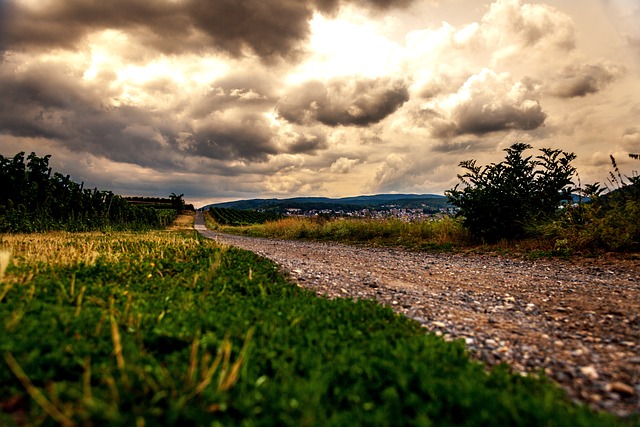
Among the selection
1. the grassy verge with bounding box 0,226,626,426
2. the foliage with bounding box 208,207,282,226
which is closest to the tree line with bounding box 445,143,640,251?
the grassy verge with bounding box 0,226,626,426

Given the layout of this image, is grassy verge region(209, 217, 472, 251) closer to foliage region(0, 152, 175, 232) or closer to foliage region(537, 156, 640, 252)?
foliage region(537, 156, 640, 252)

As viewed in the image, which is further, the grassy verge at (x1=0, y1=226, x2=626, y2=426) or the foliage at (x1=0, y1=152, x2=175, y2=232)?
the foliage at (x1=0, y1=152, x2=175, y2=232)

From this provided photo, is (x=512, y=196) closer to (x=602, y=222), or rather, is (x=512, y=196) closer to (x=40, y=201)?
(x=602, y=222)

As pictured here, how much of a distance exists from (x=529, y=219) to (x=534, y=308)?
9.98 meters

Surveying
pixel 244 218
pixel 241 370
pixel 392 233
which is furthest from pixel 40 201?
pixel 244 218

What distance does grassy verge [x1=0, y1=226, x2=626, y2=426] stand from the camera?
260cm

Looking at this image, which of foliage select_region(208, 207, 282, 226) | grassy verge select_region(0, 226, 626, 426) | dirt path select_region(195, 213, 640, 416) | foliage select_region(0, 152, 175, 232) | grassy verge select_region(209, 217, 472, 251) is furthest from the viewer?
foliage select_region(208, 207, 282, 226)

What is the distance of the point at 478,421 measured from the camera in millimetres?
2557

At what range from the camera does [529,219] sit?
14711 millimetres

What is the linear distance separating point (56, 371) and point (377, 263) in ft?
30.9

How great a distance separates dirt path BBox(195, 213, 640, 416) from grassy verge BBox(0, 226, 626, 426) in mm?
667

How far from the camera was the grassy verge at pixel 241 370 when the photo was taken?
8.52ft

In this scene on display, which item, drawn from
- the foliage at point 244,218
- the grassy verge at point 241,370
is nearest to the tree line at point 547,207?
the grassy verge at point 241,370

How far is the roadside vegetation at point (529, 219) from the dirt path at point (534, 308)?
4.54 ft
